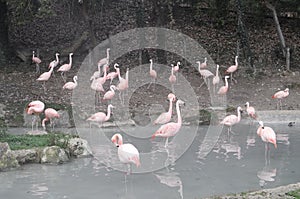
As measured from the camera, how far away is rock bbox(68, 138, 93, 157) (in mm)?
9422

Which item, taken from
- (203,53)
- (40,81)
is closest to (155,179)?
(40,81)

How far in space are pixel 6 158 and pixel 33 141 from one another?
1073 millimetres

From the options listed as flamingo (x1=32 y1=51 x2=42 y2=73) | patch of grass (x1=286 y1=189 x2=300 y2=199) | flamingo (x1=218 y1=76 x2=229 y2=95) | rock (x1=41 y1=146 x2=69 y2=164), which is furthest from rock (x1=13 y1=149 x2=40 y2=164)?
flamingo (x1=32 y1=51 x2=42 y2=73)

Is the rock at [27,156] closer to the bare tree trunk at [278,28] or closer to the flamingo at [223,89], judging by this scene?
the flamingo at [223,89]

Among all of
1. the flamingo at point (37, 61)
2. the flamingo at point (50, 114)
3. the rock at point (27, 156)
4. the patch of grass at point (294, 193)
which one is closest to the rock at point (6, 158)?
the rock at point (27, 156)

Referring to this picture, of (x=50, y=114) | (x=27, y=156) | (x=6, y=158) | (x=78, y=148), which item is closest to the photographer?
(x=6, y=158)

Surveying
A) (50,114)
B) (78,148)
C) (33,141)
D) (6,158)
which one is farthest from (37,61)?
(6,158)

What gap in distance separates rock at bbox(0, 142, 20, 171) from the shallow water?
156 mm

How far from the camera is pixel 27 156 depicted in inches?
352

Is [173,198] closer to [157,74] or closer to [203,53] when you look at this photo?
[157,74]

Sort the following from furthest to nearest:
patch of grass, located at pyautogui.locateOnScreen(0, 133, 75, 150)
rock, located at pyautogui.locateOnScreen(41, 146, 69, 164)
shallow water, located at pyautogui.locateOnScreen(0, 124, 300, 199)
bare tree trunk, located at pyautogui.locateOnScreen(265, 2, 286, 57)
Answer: bare tree trunk, located at pyautogui.locateOnScreen(265, 2, 286, 57) → patch of grass, located at pyautogui.locateOnScreen(0, 133, 75, 150) → rock, located at pyautogui.locateOnScreen(41, 146, 69, 164) → shallow water, located at pyautogui.locateOnScreen(0, 124, 300, 199)

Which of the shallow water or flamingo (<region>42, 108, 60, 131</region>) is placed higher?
flamingo (<region>42, 108, 60, 131</region>)

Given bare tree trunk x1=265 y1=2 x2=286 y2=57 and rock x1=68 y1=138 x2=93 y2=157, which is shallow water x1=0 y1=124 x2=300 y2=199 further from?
bare tree trunk x1=265 y1=2 x2=286 y2=57

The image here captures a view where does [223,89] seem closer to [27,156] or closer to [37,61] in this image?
[37,61]
